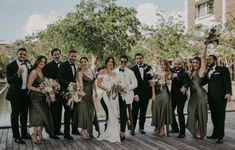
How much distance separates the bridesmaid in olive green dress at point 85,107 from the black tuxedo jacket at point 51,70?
2.15ft

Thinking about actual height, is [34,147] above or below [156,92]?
below

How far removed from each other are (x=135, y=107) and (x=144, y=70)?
0.92 metres

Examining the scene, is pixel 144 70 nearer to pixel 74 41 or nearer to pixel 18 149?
pixel 18 149

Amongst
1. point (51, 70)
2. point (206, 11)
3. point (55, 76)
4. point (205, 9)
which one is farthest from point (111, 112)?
point (205, 9)

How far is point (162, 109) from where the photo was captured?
917 centimetres

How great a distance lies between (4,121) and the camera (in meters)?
12.4

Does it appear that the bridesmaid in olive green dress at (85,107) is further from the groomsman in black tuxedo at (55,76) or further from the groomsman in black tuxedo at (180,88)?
the groomsman in black tuxedo at (180,88)

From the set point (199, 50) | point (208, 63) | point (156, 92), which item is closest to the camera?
point (208, 63)

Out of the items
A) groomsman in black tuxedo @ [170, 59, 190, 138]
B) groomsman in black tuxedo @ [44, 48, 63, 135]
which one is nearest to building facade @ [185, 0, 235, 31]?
groomsman in black tuxedo @ [170, 59, 190, 138]

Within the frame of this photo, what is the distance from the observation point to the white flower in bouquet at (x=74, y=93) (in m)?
8.51

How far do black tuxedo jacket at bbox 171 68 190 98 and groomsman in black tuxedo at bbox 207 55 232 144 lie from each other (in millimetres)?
529

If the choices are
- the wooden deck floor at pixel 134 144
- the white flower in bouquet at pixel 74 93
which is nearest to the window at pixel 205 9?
the wooden deck floor at pixel 134 144

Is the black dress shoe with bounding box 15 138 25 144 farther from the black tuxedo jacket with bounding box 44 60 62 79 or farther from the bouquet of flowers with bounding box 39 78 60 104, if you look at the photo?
the black tuxedo jacket with bounding box 44 60 62 79

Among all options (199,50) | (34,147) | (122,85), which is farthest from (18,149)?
(199,50)
